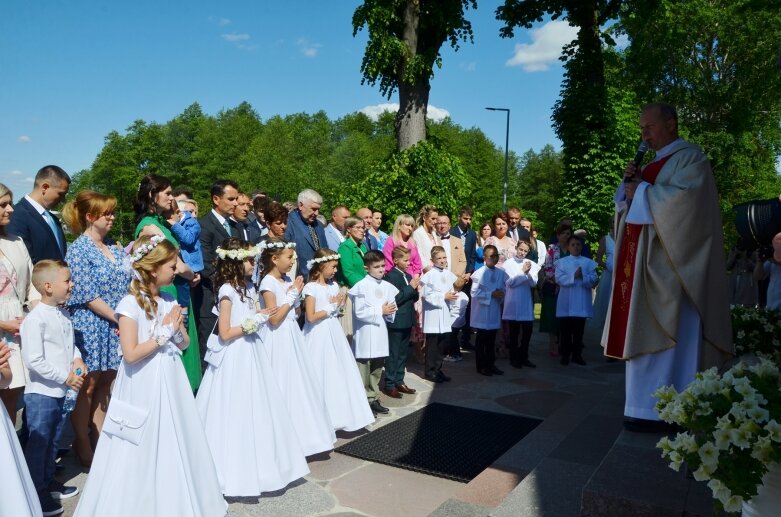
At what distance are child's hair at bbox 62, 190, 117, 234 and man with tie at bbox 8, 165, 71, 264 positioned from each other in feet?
0.92

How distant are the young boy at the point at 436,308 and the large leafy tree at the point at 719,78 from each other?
2422 centimetres

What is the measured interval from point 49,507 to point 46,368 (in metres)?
0.91

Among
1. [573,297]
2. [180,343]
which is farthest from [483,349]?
[180,343]

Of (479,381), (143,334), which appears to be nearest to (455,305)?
(479,381)

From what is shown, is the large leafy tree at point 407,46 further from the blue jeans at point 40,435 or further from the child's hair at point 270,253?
the blue jeans at point 40,435

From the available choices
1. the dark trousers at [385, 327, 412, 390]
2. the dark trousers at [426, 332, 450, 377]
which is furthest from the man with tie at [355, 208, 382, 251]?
the dark trousers at [385, 327, 412, 390]

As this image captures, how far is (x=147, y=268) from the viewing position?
144 inches

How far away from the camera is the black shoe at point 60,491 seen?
163 inches

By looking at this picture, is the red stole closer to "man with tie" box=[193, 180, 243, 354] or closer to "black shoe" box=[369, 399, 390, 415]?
"black shoe" box=[369, 399, 390, 415]

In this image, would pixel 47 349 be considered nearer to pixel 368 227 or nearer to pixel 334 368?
pixel 334 368

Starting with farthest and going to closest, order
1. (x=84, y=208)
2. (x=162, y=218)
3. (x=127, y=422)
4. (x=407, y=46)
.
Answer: (x=407, y=46) → (x=162, y=218) → (x=84, y=208) → (x=127, y=422)

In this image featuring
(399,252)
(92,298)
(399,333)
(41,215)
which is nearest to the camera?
(92,298)

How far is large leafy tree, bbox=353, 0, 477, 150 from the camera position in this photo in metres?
11.9

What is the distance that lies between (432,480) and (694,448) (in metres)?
2.82
